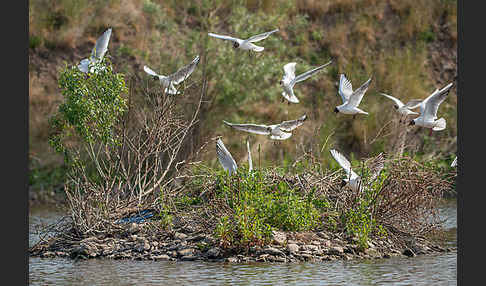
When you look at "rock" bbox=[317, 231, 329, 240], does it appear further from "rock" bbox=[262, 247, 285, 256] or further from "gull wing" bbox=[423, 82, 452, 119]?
"gull wing" bbox=[423, 82, 452, 119]

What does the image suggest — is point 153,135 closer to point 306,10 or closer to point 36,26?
point 36,26

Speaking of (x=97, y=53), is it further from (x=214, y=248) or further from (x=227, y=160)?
(x=214, y=248)

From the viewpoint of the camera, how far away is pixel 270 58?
2258 centimetres

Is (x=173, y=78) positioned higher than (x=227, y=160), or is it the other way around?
(x=173, y=78)

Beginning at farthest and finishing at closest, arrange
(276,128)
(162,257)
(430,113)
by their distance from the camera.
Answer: (276,128)
(430,113)
(162,257)

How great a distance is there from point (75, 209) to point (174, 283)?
3.38 m

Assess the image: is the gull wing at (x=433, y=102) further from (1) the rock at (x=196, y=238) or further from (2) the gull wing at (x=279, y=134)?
(1) the rock at (x=196, y=238)

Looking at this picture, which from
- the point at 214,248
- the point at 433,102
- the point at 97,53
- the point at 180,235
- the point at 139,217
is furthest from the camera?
the point at 97,53

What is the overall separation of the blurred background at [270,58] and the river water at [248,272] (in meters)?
7.12

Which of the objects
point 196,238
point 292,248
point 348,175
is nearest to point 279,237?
point 292,248

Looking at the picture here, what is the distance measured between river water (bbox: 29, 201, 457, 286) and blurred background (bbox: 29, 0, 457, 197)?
7123 mm

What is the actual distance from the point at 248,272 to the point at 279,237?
3.97ft

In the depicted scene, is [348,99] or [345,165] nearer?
[345,165]

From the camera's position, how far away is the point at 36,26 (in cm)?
2723
